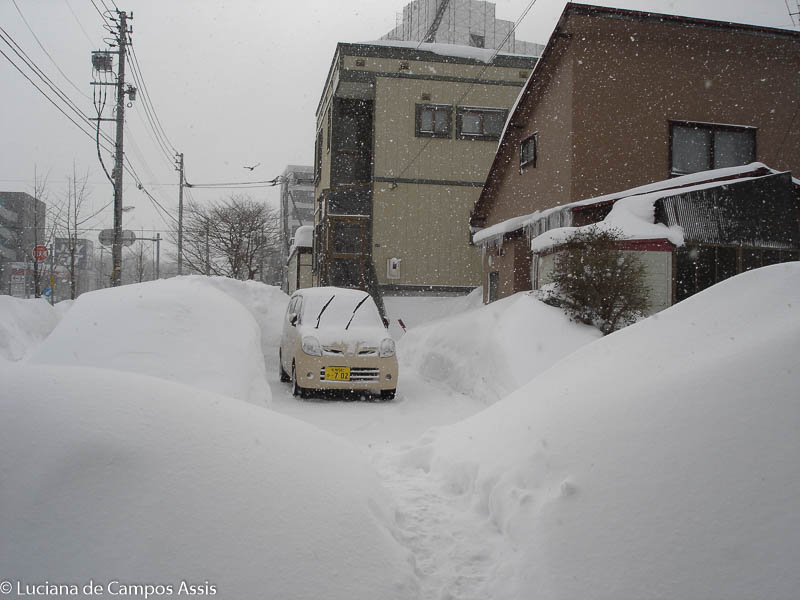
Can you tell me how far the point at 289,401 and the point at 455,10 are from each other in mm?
35709

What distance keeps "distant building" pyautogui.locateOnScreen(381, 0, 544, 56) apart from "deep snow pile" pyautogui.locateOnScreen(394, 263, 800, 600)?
3481 cm

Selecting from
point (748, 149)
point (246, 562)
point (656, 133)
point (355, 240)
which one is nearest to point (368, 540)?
point (246, 562)

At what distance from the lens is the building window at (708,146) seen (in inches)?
507

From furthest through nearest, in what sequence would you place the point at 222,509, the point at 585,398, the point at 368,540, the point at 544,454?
the point at 585,398 → the point at 544,454 → the point at 368,540 → the point at 222,509

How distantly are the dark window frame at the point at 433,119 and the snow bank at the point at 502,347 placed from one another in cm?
1145

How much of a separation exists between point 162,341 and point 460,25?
3758cm

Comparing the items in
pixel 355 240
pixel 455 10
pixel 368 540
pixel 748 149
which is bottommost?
pixel 368 540

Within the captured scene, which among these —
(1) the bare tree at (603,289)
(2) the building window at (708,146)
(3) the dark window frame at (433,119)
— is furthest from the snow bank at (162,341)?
(3) the dark window frame at (433,119)

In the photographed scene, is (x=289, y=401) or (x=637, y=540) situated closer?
(x=637, y=540)

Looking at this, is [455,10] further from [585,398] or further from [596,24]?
[585,398]

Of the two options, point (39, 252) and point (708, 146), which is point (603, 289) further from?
point (39, 252)

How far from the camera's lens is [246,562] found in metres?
1.96

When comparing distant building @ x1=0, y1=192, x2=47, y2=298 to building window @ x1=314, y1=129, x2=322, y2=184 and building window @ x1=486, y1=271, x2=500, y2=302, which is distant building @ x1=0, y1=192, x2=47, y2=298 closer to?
building window @ x1=314, y1=129, x2=322, y2=184

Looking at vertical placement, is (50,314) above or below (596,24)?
below
